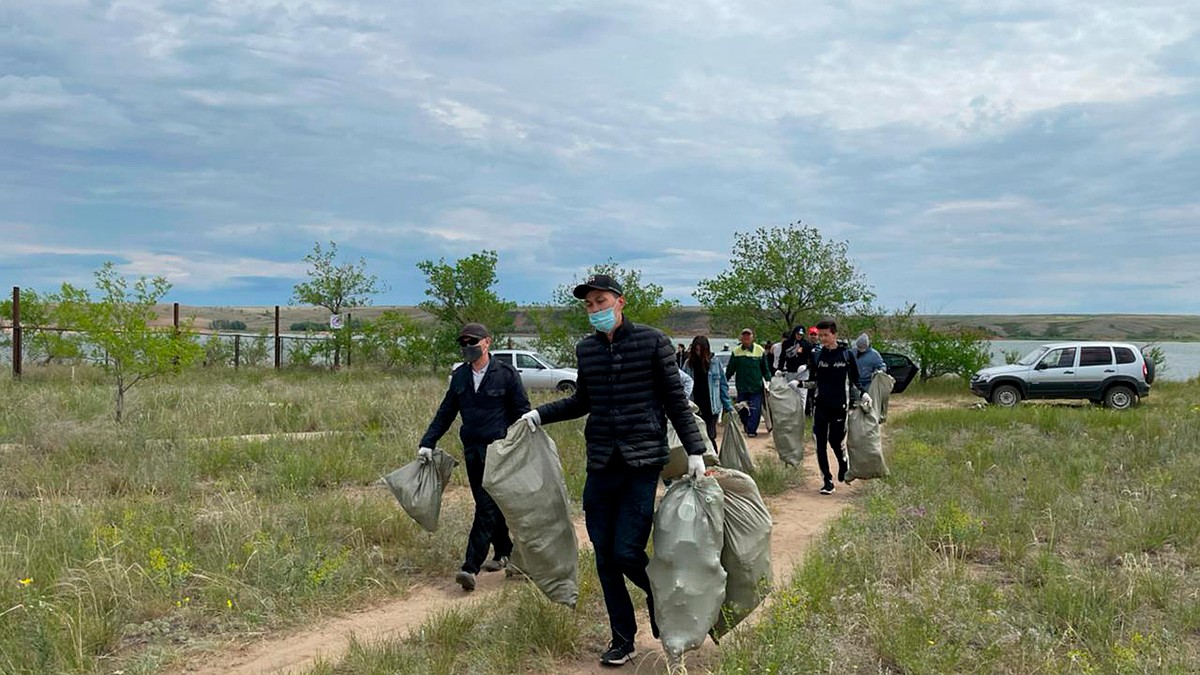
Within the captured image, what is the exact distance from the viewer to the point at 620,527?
4012 millimetres

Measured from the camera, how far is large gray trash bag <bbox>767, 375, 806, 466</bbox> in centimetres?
933

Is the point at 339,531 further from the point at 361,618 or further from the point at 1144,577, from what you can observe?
the point at 1144,577

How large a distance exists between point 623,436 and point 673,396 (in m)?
0.31

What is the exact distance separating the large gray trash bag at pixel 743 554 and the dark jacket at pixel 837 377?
4625 mm

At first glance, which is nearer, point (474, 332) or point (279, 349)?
point (474, 332)

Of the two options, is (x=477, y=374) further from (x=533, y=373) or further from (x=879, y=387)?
(x=533, y=373)

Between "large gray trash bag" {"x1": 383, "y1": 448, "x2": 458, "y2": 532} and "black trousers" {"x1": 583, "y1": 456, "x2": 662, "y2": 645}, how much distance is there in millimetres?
1711

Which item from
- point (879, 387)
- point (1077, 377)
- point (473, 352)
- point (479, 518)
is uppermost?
point (473, 352)

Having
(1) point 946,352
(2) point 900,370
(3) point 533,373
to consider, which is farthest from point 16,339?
(1) point 946,352

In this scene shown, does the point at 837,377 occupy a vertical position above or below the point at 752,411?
above

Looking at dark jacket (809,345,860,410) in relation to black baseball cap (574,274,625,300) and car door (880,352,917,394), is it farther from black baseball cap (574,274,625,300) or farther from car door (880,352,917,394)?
car door (880,352,917,394)

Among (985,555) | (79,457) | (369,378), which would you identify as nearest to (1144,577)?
(985,555)

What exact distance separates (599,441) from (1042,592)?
2728 mm

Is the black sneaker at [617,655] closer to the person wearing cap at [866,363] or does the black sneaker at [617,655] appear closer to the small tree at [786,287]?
the person wearing cap at [866,363]
